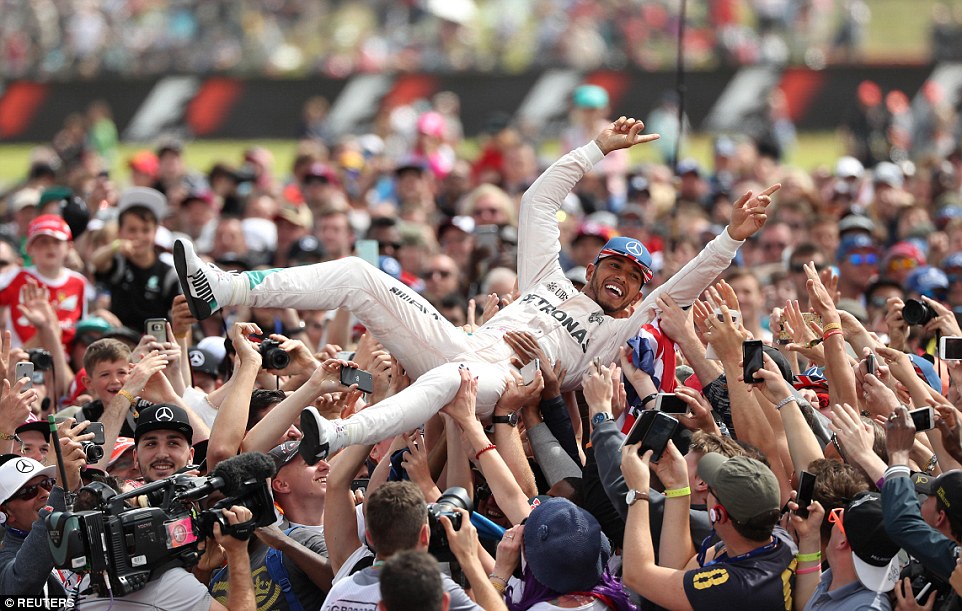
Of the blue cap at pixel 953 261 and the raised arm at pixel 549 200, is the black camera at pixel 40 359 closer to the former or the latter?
the raised arm at pixel 549 200

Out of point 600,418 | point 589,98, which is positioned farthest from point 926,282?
point 589,98

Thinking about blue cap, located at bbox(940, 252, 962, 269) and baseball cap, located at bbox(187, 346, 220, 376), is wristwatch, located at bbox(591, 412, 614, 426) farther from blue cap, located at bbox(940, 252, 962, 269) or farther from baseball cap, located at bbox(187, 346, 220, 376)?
blue cap, located at bbox(940, 252, 962, 269)

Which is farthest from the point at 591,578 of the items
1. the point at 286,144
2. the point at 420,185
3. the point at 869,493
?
the point at 286,144

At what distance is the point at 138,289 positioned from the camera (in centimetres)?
1082

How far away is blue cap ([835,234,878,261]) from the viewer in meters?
11.2

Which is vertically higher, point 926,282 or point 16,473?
point 16,473

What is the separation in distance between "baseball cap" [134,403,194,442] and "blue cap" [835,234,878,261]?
20.7 ft

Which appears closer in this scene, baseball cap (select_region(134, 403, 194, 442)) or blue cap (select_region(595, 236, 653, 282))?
baseball cap (select_region(134, 403, 194, 442))

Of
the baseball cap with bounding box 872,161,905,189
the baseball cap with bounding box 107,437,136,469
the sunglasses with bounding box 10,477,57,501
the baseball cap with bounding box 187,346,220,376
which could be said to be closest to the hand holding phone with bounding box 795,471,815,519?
the sunglasses with bounding box 10,477,57,501

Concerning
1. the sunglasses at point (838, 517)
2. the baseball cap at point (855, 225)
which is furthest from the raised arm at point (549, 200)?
the baseball cap at point (855, 225)

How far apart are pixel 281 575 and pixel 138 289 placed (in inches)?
204

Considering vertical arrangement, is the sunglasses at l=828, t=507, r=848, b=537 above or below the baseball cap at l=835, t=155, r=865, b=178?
above

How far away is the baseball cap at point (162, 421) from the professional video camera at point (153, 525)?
1008 mm

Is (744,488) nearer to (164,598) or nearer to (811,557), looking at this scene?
(811,557)
